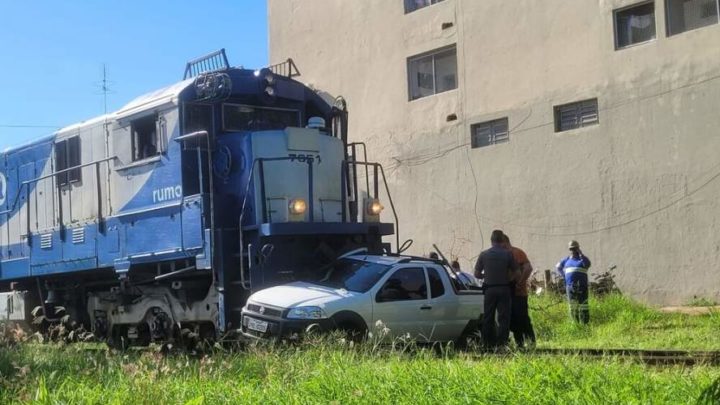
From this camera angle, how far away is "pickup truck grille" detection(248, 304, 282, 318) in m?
10.3

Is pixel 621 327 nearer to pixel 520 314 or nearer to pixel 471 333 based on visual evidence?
pixel 520 314

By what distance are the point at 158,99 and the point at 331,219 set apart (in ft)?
10.4

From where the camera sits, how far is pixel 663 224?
16859 millimetres

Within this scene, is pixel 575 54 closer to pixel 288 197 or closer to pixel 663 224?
pixel 663 224

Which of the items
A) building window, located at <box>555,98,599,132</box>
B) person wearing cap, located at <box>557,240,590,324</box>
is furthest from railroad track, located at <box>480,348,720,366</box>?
building window, located at <box>555,98,599,132</box>

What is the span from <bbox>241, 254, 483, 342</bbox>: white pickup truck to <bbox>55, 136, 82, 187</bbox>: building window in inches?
199

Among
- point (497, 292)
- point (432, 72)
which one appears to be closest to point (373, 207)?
point (497, 292)

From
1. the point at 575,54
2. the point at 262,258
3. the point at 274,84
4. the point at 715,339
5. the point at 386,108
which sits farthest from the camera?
the point at 386,108

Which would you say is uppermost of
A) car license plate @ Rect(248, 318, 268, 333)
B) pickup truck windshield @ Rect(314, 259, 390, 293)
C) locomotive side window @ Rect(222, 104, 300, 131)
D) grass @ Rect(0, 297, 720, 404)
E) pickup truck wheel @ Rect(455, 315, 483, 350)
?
locomotive side window @ Rect(222, 104, 300, 131)

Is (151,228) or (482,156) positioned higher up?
(482,156)

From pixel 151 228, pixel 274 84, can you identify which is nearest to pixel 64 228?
pixel 151 228

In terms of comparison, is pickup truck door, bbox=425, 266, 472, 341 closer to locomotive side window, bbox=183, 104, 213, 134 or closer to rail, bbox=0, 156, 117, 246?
locomotive side window, bbox=183, 104, 213, 134

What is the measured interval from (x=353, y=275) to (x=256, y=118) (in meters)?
3.14

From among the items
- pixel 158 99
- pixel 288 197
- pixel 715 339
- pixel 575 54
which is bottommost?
pixel 715 339
